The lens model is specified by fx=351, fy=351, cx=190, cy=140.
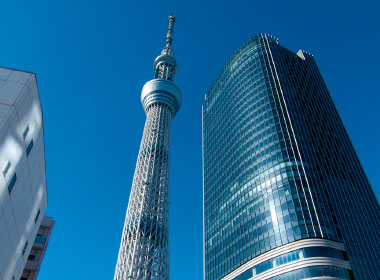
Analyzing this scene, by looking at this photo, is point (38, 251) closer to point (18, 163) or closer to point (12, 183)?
point (12, 183)

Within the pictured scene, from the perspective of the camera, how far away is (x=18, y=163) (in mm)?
35531

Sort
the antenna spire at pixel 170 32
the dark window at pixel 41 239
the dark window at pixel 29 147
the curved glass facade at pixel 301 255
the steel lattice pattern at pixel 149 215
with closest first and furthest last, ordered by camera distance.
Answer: the dark window at pixel 29 147 < the dark window at pixel 41 239 < the curved glass facade at pixel 301 255 < the steel lattice pattern at pixel 149 215 < the antenna spire at pixel 170 32

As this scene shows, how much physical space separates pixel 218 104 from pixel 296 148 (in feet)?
150

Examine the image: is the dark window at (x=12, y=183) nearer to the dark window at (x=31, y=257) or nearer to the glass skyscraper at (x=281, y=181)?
the dark window at (x=31, y=257)

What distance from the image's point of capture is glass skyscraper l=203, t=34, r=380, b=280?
62.6 m

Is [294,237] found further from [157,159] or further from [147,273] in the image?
[157,159]

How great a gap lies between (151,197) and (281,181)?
32066mm

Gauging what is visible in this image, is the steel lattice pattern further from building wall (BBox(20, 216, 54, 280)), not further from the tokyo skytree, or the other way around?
building wall (BBox(20, 216, 54, 280))

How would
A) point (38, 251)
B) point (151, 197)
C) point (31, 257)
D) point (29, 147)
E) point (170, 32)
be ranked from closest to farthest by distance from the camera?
point (29, 147), point (31, 257), point (38, 251), point (151, 197), point (170, 32)

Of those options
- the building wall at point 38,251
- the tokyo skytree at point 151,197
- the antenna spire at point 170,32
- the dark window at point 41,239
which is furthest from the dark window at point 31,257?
the antenna spire at point 170,32

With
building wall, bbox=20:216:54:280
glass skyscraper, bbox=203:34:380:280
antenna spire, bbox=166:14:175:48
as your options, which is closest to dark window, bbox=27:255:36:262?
building wall, bbox=20:216:54:280

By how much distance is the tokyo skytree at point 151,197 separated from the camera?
7275 centimetres

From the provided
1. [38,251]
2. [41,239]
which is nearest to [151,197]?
[41,239]

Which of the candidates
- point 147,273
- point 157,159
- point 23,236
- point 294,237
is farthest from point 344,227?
point 23,236
